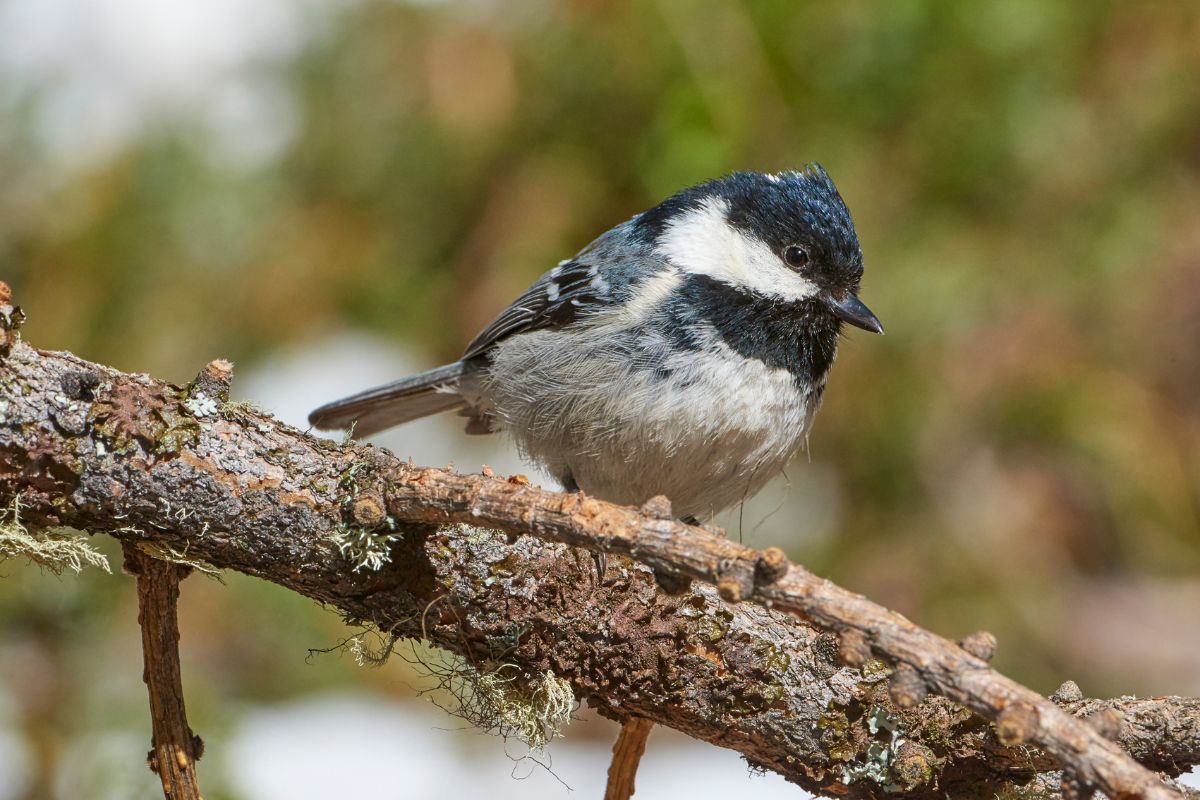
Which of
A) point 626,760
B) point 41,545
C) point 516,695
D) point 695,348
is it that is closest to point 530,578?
point 516,695

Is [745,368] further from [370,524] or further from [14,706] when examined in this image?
[14,706]

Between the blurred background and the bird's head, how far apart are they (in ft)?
4.69

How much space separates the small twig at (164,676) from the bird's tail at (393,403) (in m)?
1.31

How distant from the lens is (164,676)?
1687 millimetres

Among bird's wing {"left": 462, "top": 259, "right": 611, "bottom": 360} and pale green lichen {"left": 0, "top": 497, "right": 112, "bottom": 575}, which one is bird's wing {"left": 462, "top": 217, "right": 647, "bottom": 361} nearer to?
bird's wing {"left": 462, "top": 259, "right": 611, "bottom": 360}

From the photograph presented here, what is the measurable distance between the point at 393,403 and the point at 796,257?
1166 mm

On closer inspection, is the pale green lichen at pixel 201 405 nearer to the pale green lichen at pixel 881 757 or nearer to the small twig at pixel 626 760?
the small twig at pixel 626 760

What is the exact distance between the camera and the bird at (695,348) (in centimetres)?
241

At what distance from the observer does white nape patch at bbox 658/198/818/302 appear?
256 cm

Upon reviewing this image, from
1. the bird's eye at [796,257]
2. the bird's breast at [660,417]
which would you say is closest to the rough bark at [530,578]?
the bird's breast at [660,417]

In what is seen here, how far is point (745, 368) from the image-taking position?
95.3 inches

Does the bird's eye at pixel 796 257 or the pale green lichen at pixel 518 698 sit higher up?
the bird's eye at pixel 796 257

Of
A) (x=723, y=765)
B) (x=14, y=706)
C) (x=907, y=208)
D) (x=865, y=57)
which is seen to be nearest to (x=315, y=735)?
(x=14, y=706)

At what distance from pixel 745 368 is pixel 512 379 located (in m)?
0.62
